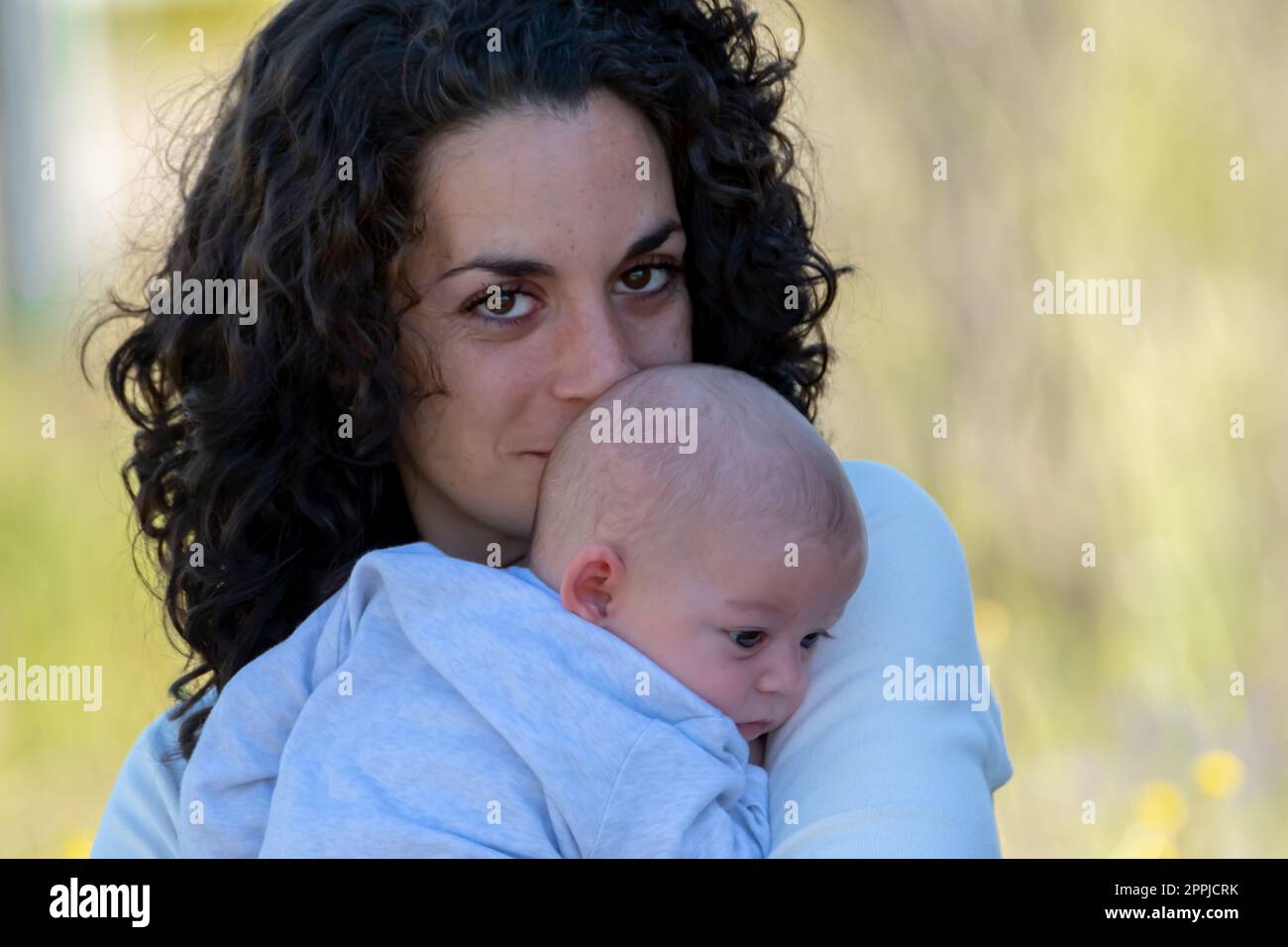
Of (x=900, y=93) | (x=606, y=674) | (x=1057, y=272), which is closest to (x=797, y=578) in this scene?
(x=606, y=674)

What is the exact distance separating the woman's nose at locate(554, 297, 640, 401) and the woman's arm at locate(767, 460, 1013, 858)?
0.39 metres

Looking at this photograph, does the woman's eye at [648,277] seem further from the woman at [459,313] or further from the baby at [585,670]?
the baby at [585,670]

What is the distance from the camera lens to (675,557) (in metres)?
1.70

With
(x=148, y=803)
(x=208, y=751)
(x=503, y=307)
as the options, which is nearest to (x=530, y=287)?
(x=503, y=307)

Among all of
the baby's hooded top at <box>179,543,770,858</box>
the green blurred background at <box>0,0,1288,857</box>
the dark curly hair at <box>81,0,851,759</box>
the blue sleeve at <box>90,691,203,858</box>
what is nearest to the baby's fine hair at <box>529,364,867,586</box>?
the baby's hooded top at <box>179,543,770,858</box>

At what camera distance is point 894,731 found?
5.35 ft

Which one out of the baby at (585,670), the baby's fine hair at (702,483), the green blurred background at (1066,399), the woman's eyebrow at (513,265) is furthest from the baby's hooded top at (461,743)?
the green blurred background at (1066,399)

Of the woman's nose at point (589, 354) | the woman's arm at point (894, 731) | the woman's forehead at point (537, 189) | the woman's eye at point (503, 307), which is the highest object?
the woman's forehead at point (537, 189)

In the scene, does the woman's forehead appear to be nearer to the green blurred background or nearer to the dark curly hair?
the dark curly hair

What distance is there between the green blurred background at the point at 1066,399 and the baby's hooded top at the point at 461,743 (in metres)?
2.09

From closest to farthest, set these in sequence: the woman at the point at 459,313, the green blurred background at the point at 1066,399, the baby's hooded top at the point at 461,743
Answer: the baby's hooded top at the point at 461,743 → the woman at the point at 459,313 → the green blurred background at the point at 1066,399

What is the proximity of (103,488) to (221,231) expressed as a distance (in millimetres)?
2646

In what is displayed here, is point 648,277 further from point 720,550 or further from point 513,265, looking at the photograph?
point 720,550

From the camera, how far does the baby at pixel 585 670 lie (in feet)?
5.00
